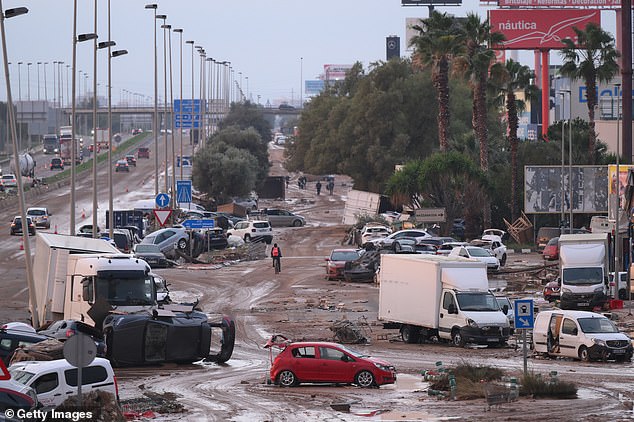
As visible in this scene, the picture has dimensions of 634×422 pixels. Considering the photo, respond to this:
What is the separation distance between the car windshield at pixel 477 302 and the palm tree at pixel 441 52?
4084cm

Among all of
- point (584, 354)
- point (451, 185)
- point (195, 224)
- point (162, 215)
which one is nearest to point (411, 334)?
point (584, 354)

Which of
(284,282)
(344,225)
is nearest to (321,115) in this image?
(344,225)

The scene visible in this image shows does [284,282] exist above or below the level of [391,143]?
below

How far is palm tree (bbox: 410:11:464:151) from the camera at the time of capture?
74.6 m

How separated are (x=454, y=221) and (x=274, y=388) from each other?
161ft

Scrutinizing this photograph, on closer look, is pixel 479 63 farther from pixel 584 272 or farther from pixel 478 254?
pixel 584 272

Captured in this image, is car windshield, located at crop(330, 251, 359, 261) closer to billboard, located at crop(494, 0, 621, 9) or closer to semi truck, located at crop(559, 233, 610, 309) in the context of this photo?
semi truck, located at crop(559, 233, 610, 309)

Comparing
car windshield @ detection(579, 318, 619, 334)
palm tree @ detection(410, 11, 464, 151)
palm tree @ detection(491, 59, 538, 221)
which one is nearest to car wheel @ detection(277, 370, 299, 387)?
car windshield @ detection(579, 318, 619, 334)

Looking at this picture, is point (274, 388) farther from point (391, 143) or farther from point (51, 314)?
point (391, 143)

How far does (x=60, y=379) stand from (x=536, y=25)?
289ft

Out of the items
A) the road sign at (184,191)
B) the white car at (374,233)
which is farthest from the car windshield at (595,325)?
the white car at (374,233)

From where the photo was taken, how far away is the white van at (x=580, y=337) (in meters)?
31.3

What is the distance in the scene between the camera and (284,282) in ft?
175

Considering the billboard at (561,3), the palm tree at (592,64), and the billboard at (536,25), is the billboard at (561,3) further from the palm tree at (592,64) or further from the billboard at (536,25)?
the palm tree at (592,64)
